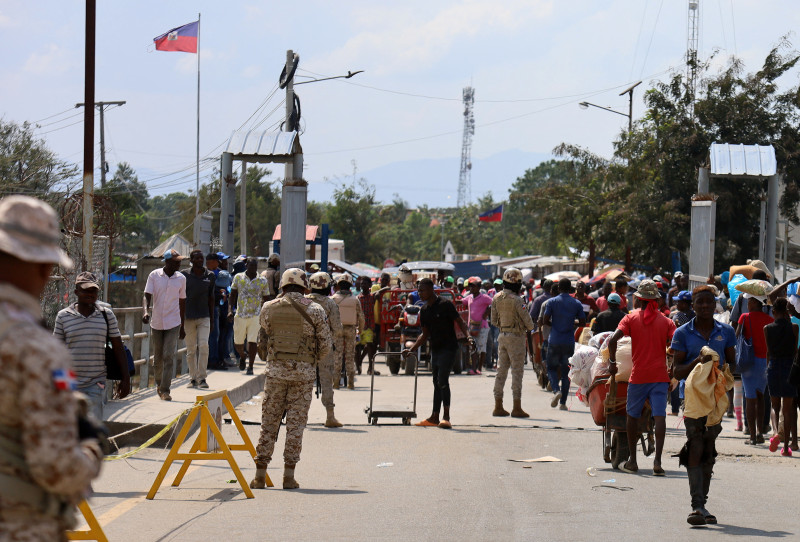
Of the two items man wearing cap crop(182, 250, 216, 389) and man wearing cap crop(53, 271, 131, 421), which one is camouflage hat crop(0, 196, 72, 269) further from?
man wearing cap crop(182, 250, 216, 389)

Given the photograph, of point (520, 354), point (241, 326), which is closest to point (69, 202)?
point (241, 326)

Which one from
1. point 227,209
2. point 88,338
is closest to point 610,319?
point 88,338

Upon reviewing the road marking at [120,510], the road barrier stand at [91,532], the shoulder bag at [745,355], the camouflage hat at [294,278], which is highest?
the camouflage hat at [294,278]

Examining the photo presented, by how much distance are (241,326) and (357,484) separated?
8.88 meters

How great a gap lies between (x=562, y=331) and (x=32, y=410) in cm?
1327

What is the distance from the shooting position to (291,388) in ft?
31.6

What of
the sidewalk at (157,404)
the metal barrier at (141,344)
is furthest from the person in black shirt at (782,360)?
the metal barrier at (141,344)

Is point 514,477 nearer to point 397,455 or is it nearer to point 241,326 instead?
point 397,455

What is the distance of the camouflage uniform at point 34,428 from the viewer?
11.2 feet

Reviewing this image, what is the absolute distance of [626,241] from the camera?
36.9 m

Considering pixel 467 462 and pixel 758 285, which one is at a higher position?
pixel 758 285

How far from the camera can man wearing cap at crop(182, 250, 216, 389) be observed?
15.7 metres

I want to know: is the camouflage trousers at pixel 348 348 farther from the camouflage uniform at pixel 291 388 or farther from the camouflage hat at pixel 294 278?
the camouflage uniform at pixel 291 388

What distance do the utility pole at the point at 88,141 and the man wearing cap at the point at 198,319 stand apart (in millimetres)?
2069
